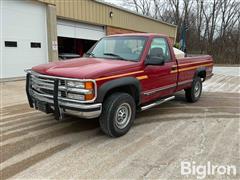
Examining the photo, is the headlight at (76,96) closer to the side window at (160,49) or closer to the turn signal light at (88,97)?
the turn signal light at (88,97)

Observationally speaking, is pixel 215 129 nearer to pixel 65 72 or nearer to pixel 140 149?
pixel 140 149

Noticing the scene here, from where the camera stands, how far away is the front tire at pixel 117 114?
13.2 ft

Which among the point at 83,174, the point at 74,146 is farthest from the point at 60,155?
the point at 83,174

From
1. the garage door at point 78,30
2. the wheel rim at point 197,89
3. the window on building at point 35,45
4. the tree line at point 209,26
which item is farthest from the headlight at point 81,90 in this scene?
the tree line at point 209,26

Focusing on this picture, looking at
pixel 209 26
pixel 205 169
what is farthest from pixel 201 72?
pixel 209 26

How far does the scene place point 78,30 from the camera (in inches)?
526

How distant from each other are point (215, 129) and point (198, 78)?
8.20 ft

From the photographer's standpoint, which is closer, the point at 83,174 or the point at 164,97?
the point at 83,174

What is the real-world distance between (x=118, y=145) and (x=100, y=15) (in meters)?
11.9

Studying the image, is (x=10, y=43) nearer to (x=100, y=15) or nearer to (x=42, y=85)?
(x=100, y=15)

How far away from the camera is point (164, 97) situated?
5551 mm

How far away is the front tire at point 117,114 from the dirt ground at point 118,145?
0.61 ft

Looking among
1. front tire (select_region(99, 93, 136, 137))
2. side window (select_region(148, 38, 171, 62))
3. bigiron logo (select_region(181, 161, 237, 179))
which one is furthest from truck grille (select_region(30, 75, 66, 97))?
bigiron logo (select_region(181, 161, 237, 179))

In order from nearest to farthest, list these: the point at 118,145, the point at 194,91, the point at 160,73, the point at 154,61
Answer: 1. the point at 118,145
2. the point at 154,61
3. the point at 160,73
4. the point at 194,91
